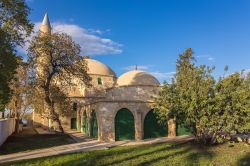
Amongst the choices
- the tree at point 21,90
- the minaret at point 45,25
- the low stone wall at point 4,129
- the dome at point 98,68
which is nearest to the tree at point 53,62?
the tree at point 21,90

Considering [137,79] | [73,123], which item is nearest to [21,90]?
[73,123]

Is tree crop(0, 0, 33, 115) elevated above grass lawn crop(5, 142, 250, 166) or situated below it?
above

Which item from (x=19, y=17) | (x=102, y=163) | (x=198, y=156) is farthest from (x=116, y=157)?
(x=19, y=17)

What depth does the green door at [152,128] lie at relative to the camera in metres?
22.9

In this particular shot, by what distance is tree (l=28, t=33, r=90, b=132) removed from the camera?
75.4 feet

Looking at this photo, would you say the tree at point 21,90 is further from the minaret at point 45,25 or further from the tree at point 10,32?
the minaret at point 45,25

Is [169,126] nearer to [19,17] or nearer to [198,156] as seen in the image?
[198,156]

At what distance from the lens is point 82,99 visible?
1442 inches

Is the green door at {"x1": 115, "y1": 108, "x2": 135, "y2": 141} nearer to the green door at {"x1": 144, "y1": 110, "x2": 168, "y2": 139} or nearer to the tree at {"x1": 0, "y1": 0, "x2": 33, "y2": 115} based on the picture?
the green door at {"x1": 144, "y1": 110, "x2": 168, "y2": 139}

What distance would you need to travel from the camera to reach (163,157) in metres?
13.4

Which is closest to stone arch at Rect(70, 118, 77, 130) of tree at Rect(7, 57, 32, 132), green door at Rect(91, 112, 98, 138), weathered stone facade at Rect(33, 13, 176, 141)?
tree at Rect(7, 57, 32, 132)

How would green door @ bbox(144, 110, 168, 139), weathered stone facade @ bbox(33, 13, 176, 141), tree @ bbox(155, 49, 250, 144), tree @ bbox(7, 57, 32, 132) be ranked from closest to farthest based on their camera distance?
tree @ bbox(155, 49, 250, 144) < weathered stone facade @ bbox(33, 13, 176, 141) < green door @ bbox(144, 110, 168, 139) < tree @ bbox(7, 57, 32, 132)

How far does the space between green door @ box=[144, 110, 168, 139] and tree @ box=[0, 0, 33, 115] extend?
12776 millimetres

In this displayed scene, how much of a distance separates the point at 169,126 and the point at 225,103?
878 cm
